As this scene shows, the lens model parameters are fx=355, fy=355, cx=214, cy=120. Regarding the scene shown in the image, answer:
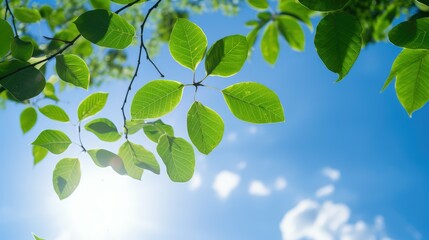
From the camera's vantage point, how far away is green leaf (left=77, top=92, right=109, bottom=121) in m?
0.94

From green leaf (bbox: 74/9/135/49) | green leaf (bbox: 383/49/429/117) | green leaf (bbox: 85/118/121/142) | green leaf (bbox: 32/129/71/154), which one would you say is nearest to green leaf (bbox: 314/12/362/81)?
green leaf (bbox: 383/49/429/117)

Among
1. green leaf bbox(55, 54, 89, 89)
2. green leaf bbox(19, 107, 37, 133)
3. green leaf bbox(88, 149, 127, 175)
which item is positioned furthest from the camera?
green leaf bbox(19, 107, 37, 133)

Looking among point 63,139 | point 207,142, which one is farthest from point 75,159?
point 207,142

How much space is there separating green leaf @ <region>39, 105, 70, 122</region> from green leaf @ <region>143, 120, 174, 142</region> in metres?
0.28

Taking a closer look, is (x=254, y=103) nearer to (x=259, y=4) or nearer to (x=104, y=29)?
(x=104, y=29)

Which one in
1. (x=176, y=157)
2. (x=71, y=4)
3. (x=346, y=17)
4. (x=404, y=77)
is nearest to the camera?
(x=346, y=17)

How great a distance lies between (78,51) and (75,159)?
0.80 meters

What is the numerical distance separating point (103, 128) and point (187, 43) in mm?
361

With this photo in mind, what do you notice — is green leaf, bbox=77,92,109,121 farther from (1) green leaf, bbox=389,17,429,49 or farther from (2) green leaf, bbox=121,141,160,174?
(1) green leaf, bbox=389,17,429,49

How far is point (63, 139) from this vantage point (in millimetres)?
943

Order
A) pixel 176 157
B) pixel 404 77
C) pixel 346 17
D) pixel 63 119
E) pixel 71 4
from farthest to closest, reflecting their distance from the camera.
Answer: pixel 71 4 < pixel 63 119 < pixel 176 157 < pixel 404 77 < pixel 346 17

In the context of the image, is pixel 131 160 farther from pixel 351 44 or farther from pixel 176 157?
pixel 351 44

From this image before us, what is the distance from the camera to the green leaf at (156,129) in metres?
0.88

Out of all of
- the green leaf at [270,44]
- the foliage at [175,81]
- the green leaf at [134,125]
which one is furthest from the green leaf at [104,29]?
the green leaf at [270,44]
